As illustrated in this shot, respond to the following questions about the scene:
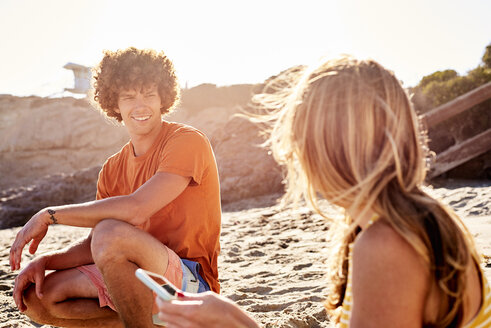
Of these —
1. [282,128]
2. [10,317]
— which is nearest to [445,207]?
[282,128]

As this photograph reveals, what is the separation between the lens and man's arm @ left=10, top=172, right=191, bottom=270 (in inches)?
87.2

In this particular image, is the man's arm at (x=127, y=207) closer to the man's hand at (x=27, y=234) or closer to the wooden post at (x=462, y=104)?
the man's hand at (x=27, y=234)

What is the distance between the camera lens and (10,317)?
3150 millimetres

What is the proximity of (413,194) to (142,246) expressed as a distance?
128 cm

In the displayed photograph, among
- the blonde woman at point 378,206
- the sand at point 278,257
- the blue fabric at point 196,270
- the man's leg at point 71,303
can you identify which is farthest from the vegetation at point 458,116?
the blonde woman at point 378,206

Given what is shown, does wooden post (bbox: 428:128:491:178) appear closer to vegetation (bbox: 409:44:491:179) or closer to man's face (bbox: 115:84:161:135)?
vegetation (bbox: 409:44:491:179)

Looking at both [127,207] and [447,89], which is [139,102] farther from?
[447,89]

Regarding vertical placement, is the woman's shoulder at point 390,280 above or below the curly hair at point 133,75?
below

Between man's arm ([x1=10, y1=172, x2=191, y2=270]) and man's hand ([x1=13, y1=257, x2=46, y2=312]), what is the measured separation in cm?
11

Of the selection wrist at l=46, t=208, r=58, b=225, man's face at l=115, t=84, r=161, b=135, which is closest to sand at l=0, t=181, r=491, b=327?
wrist at l=46, t=208, r=58, b=225

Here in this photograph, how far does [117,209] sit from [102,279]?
47cm

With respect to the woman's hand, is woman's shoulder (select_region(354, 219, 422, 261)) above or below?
above

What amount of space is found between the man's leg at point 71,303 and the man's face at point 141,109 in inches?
33.4

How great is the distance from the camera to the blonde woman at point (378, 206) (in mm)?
1127
